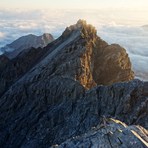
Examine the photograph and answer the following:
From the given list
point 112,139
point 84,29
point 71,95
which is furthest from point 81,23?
point 112,139

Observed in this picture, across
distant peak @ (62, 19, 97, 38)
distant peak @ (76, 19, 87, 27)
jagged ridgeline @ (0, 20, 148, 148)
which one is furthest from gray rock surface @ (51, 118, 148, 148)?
distant peak @ (76, 19, 87, 27)

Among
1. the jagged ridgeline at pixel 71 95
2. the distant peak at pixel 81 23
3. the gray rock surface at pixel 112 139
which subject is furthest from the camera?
the distant peak at pixel 81 23

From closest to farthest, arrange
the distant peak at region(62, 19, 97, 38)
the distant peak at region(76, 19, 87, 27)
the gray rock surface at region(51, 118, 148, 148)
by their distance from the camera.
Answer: the gray rock surface at region(51, 118, 148, 148), the distant peak at region(62, 19, 97, 38), the distant peak at region(76, 19, 87, 27)

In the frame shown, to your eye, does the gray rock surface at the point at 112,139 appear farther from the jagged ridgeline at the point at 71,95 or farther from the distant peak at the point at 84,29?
the distant peak at the point at 84,29

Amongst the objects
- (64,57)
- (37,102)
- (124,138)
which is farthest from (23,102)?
(124,138)

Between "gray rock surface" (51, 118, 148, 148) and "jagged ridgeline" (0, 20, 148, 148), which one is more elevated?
"gray rock surface" (51, 118, 148, 148)

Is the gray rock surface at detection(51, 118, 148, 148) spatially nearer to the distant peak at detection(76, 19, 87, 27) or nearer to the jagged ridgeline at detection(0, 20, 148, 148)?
the jagged ridgeline at detection(0, 20, 148, 148)

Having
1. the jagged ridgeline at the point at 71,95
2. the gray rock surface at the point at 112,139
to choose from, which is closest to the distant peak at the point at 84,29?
the jagged ridgeline at the point at 71,95

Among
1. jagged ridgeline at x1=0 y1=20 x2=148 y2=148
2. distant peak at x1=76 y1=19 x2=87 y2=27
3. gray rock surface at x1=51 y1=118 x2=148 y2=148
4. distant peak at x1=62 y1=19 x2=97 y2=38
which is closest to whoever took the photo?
gray rock surface at x1=51 y1=118 x2=148 y2=148

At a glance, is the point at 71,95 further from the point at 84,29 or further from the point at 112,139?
the point at 112,139
